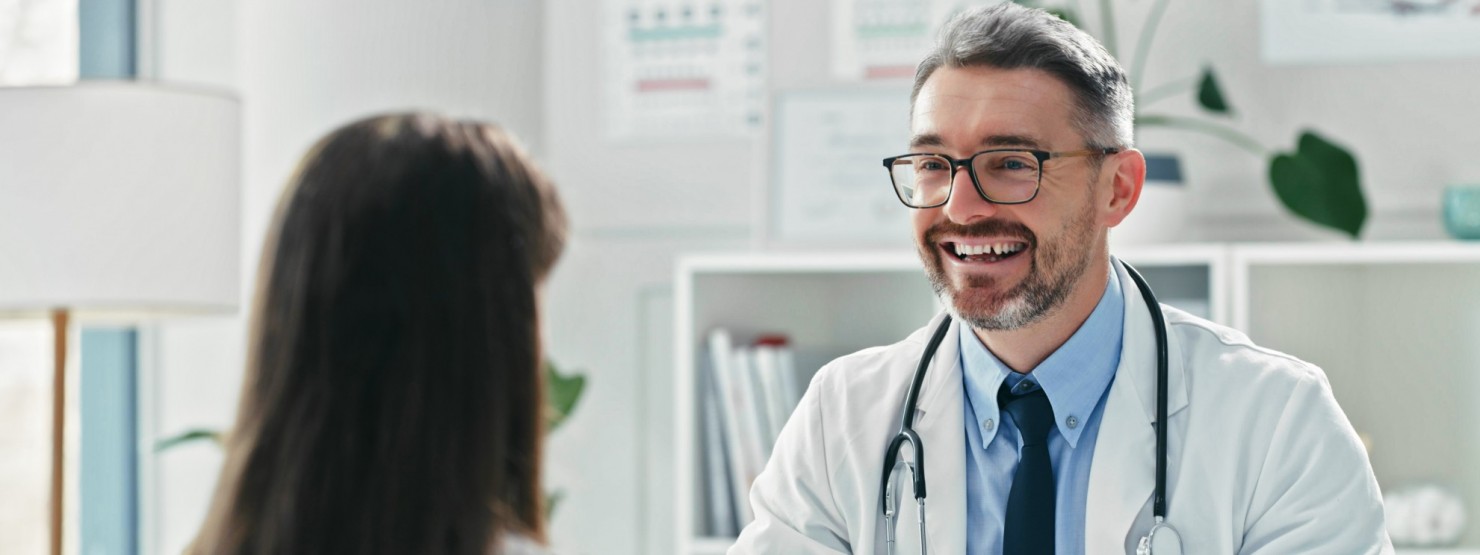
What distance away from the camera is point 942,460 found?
5.85 ft

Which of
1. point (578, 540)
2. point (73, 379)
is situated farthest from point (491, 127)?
point (578, 540)

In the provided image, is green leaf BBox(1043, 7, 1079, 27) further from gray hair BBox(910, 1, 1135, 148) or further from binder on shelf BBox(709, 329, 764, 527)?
gray hair BBox(910, 1, 1135, 148)

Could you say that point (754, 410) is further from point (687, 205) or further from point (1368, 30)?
point (1368, 30)

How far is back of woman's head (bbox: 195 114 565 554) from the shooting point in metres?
1.04

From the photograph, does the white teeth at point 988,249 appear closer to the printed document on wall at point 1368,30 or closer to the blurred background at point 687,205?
the blurred background at point 687,205

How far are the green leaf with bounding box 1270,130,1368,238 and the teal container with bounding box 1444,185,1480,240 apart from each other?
5.4 inches

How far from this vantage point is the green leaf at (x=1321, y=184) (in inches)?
105

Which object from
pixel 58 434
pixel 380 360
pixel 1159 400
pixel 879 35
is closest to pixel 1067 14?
pixel 879 35

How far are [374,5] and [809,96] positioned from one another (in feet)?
3.46

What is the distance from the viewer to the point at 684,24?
137 inches

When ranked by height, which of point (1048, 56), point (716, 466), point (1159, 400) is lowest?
point (716, 466)

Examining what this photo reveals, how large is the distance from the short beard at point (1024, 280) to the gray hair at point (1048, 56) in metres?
0.11

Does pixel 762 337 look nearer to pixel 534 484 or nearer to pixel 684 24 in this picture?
pixel 684 24

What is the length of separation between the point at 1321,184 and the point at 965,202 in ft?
4.03
